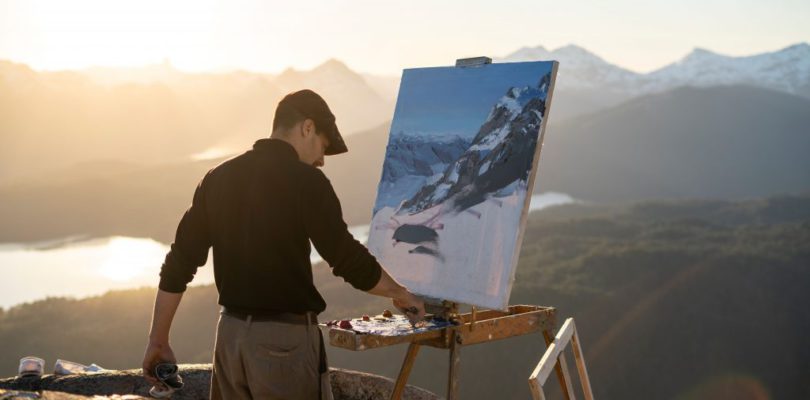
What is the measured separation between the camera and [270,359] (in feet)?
10.4

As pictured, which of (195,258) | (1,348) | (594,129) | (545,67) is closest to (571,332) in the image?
(545,67)

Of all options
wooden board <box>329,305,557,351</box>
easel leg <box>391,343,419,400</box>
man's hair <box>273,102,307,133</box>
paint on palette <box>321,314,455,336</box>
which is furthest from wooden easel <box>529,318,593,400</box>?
man's hair <box>273,102,307,133</box>

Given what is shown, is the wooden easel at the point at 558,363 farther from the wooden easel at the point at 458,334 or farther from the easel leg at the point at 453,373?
the easel leg at the point at 453,373

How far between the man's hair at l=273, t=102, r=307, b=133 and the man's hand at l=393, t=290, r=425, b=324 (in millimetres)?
858

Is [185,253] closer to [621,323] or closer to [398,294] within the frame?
[398,294]

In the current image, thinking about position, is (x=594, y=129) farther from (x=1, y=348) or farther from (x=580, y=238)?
(x=1, y=348)

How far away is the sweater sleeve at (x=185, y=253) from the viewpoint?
336cm

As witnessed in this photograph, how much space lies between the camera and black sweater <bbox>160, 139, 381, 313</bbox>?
3084mm

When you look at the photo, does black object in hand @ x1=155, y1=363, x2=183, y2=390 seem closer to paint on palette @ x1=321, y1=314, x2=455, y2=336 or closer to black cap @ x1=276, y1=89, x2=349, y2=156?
paint on palette @ x1=321, y1=314, x2=455, y2=336

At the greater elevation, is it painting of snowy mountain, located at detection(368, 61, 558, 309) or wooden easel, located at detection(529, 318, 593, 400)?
painting of snowy mountain, located at detection(368, 61, 558, 309)

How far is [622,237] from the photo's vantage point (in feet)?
275

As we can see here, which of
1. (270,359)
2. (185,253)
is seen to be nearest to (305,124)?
(185,253)

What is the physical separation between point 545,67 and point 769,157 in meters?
147

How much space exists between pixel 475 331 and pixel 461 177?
1.02 metres
